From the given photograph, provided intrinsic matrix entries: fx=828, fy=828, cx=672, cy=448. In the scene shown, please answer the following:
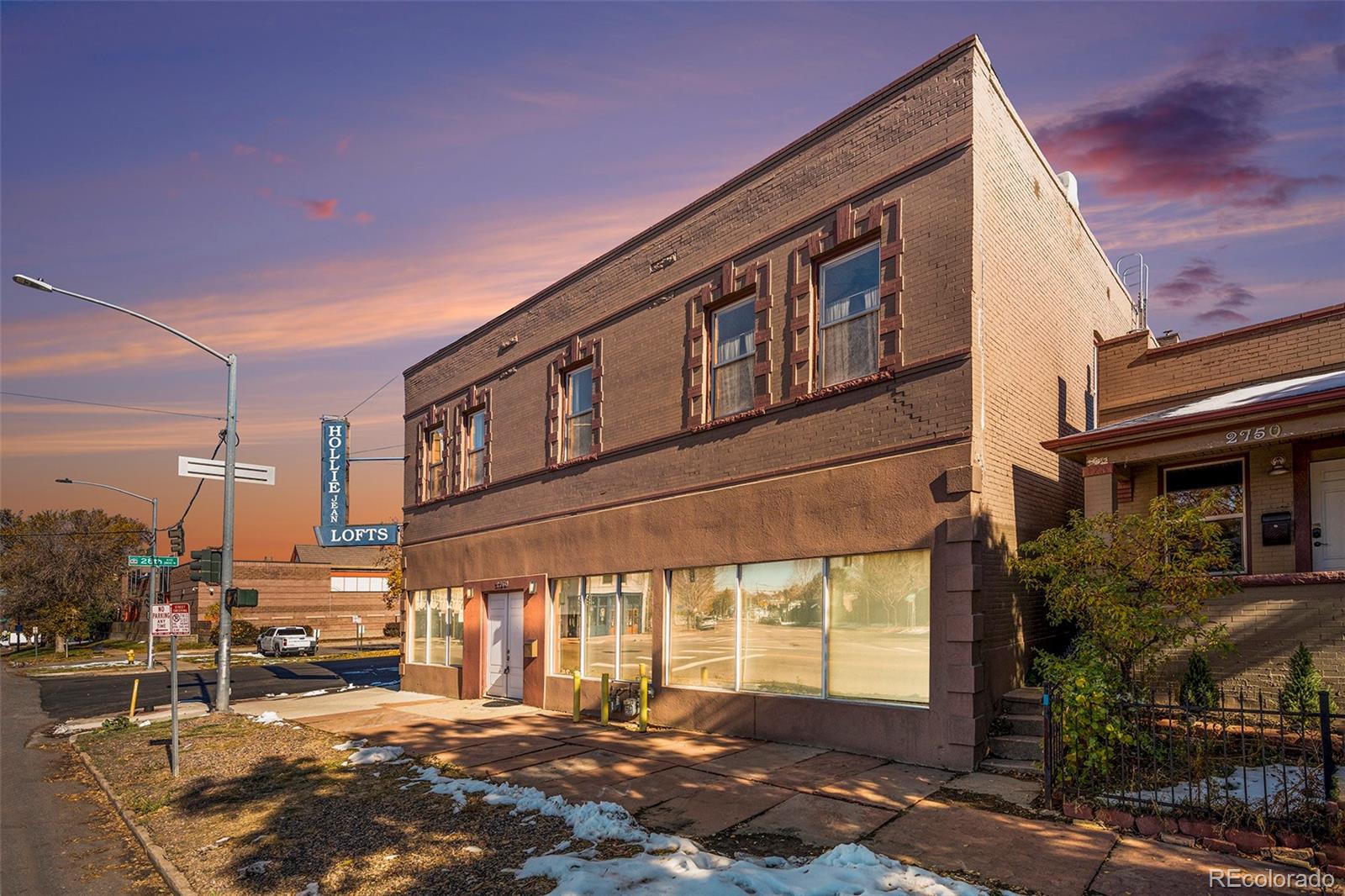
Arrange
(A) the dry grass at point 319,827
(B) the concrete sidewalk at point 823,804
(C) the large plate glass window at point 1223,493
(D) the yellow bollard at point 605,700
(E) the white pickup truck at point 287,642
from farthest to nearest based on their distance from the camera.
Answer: (E) the white pickup truck at point 287,642 → (D) the yellow bollard at point 605,700 → (C) the large plate glass window at point 1223,493 → (A) the dry grass at point 319,827 → (B) the concrete sidewalk at point 823,804

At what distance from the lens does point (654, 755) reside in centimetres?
1284

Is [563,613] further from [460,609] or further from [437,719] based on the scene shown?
[460,609]

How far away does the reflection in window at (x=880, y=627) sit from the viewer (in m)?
11.9

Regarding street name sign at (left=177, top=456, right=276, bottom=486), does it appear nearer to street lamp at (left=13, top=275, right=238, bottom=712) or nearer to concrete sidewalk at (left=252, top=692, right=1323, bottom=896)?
street lamp at (left=13, top=275, right=238, bottom=712)

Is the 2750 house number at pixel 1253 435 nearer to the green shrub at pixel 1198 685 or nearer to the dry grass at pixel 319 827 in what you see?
the green shrub at pixel 1198 685

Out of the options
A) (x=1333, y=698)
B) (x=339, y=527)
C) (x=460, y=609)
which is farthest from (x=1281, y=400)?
(x=339, y=527)

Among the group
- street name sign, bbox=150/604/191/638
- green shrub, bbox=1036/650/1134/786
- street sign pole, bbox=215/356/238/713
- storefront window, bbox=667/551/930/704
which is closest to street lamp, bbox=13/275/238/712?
street sign pole, bbox=215/356/238/713

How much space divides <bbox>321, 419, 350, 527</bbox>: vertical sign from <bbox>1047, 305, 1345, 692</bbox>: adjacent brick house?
23014mm

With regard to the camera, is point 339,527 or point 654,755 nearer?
point 654,755

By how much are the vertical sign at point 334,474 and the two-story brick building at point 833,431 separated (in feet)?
35.0

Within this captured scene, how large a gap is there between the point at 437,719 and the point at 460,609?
19.7 feet

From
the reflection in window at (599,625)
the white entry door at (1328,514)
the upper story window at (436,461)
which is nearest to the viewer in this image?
the white entry door at (1328,514)

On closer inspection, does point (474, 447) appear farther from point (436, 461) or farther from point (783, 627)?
point (783, 627)

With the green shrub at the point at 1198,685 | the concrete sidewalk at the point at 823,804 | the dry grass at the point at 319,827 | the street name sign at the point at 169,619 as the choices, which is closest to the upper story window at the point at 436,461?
the concrete sidewalk at the point at 823,804
